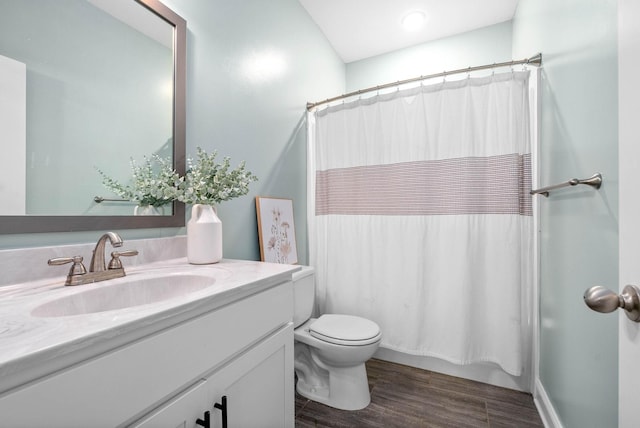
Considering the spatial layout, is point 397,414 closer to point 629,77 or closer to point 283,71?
point 629,77

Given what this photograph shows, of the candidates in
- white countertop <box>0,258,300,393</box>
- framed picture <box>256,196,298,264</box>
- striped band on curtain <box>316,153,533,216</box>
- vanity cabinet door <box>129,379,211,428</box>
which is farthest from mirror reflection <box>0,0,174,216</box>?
striped band on curtain <box>316,153,533,216</box>

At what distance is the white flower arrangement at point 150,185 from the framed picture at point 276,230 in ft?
1.92

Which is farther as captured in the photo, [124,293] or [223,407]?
[124,293]

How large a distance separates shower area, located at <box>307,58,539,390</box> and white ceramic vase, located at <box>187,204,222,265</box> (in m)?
1.08

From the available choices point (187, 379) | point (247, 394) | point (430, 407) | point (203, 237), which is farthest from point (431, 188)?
point (187, 379)

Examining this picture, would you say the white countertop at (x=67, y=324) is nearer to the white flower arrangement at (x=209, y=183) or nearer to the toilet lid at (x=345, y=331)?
the white flower arrangement at (x=209, y=183)

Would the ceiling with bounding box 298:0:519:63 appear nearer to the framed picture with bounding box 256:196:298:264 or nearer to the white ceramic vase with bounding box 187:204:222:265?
the framed picture with bounding box 256:196:298:264

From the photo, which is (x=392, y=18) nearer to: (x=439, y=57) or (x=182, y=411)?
(x=439, y=57)

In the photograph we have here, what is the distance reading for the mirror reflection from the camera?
81cm

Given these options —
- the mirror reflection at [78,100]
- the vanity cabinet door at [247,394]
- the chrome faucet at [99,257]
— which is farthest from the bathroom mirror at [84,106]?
the vanity cabinet door at [247,394]

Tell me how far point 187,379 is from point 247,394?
278mm

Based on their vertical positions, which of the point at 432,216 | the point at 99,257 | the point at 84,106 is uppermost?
the point at 84,106

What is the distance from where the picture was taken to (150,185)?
110 cm

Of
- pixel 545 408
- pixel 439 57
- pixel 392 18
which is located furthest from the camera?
pixel 439 57
